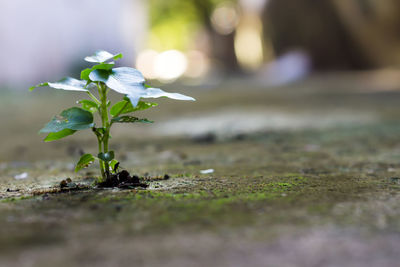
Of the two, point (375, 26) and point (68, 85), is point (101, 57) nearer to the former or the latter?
point (68, 85)

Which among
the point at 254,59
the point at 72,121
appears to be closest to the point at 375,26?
the point at 254,59

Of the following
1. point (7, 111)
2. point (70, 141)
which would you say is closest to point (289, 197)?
point (70, 141)

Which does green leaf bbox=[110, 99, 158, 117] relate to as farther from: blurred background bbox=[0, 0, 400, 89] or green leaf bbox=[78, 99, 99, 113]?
blurred background bbox=[0, 0, 400, 89]

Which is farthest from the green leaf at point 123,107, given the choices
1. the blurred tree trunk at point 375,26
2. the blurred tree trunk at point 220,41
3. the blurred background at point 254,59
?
the blurred tree trunk at point 220,41

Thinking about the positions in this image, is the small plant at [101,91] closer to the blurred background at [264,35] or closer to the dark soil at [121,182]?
the dark soil at [121,182]

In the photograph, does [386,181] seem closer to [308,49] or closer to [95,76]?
[95,76]
